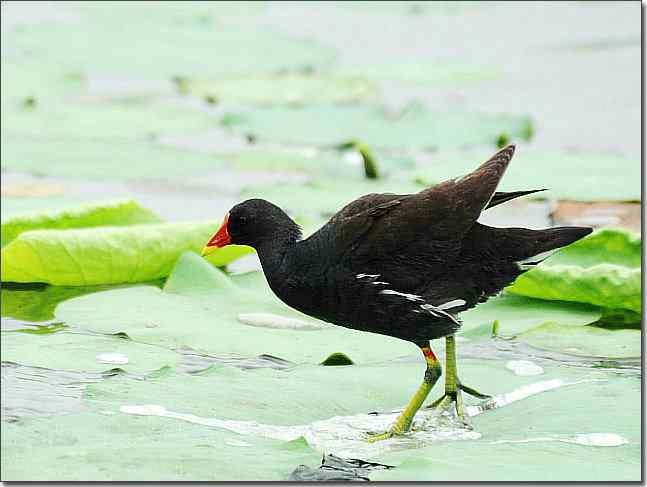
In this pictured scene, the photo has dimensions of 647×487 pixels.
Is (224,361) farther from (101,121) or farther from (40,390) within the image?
(101,121)

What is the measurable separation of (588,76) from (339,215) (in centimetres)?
337

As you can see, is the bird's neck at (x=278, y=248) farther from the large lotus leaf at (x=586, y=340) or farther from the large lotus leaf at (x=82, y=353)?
the large lotus leaf at (x=586, y=340)

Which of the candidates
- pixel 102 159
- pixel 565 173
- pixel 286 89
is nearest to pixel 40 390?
pixel 102 159

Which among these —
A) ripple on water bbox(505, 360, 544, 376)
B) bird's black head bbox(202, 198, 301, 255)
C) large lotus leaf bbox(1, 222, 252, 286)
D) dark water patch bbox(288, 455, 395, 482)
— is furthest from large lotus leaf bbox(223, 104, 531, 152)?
dark water patch bbox(288, 455, 395, 482)

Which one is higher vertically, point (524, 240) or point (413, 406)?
point (524, 240)

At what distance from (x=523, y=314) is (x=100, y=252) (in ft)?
3.53

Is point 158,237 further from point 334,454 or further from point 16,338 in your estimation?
point 334,454

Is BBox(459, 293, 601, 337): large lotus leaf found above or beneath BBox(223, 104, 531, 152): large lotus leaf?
beneath

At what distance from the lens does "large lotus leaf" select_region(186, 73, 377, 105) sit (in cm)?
541

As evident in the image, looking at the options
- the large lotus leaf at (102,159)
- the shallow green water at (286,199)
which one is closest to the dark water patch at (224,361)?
the shallow green water at (286,199)

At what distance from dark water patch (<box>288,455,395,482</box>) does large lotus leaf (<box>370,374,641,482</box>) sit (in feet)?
0.13

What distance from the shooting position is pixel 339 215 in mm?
2490

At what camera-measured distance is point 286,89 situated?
18.3ft

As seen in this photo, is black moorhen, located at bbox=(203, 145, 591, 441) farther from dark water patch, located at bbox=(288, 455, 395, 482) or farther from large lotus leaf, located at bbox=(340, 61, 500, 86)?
large lotus leaf, located at bbox=(340, 61, 500, 86)
